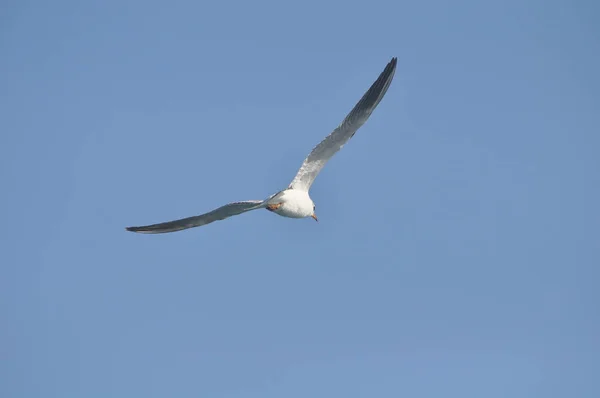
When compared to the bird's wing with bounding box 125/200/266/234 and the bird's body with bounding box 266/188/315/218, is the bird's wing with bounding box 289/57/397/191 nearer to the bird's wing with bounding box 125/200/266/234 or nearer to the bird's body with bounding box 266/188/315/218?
the bird's body with bounding box 266/188/315/218

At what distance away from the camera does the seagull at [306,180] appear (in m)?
26.3

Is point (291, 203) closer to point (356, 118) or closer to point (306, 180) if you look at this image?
point (306, 180)

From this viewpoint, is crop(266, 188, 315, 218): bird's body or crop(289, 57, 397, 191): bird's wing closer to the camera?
crop(289, 57, 397, 191): bird's wing

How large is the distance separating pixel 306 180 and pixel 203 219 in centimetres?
333

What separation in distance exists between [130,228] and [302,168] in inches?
237

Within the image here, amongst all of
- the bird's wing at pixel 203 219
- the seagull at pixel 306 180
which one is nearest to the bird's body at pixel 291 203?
the seagull at pixel 306 180

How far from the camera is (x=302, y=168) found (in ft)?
90.1

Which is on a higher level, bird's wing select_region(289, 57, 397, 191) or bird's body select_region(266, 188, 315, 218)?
bird's wing select_region(289, 57, 397, 191)

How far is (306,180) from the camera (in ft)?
91.8

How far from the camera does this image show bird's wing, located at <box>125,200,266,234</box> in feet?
83.3

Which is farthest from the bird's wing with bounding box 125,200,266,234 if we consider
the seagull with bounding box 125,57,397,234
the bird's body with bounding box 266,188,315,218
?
the bird's body with bounding box 266,188,315,218

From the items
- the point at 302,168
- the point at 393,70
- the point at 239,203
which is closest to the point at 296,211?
the point at 302,168

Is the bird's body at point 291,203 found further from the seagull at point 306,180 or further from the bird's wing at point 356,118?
the bird's wing at point 356,118

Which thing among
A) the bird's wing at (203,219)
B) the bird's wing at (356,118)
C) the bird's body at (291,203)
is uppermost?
the bird's wing at (356,118)
